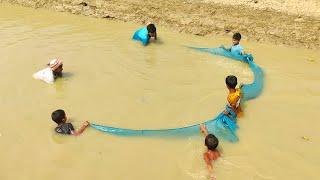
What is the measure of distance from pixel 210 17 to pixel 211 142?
222 inches

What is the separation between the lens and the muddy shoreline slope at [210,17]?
10094 mm

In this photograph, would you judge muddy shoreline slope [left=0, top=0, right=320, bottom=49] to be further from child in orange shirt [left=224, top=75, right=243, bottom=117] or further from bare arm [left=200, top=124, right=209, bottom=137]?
bare arm [left=200, top=124, right=209, bottom=137]

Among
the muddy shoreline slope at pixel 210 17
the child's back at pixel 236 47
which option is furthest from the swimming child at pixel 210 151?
the muddy shoreline slope at pixel 210 17

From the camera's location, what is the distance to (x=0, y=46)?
990 cm

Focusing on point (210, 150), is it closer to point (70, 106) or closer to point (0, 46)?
point (70, 106)

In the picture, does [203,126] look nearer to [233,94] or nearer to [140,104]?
[233,94]

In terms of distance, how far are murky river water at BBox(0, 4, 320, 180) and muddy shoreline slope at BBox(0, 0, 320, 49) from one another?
39cm

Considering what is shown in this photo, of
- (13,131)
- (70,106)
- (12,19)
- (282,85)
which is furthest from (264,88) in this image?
(12,19)

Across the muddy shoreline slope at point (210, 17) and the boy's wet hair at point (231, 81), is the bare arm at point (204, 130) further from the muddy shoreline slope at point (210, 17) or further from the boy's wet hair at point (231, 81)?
the muddy shoreline slope at point (210, 17)

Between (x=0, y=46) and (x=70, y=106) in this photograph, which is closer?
(x=70, y=106)

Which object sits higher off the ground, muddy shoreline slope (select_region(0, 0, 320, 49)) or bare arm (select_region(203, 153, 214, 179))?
muddy shoreline slope (select_region(0, 0, 320, 49))

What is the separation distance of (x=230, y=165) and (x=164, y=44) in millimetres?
4645

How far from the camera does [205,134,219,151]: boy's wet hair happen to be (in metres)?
6.06

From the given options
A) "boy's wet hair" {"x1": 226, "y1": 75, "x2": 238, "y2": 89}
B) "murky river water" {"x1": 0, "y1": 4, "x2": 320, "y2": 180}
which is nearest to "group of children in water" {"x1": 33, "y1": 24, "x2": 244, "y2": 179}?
"boy's wet hair" {"x1": 226, "y1": 75, "x2": 238, "y2": 89}
